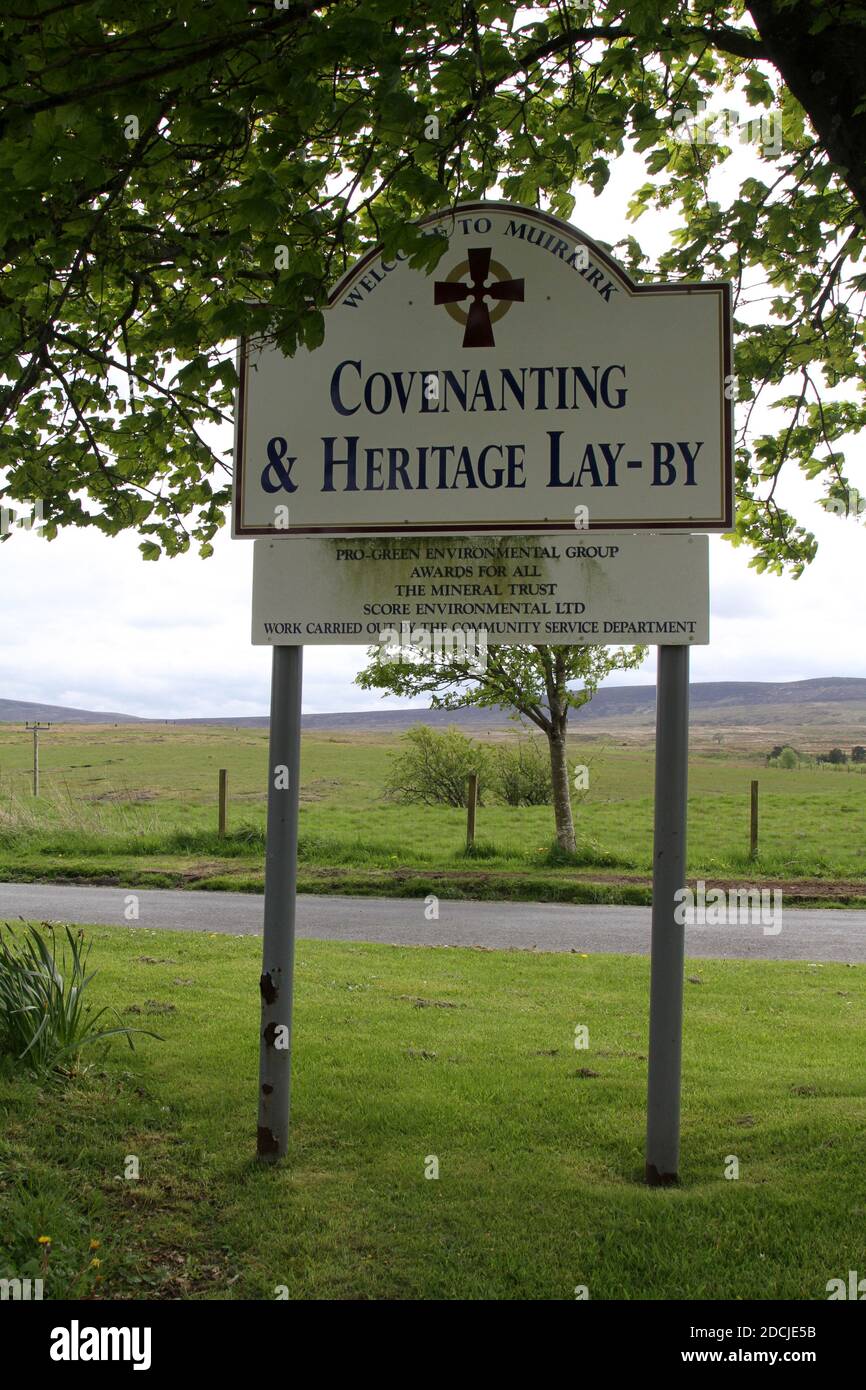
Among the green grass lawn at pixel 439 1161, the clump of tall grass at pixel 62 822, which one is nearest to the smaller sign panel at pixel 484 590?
the green grass lawn at pixel 439 1161

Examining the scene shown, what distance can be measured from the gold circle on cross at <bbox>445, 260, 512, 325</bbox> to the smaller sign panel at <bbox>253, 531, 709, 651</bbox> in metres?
1.06

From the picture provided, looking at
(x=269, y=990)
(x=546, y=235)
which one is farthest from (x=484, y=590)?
(x=269, y=990)

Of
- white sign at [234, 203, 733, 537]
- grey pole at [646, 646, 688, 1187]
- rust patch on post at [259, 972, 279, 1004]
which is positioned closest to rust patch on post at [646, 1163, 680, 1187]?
grey pole at [646, 646, 688, 1187]

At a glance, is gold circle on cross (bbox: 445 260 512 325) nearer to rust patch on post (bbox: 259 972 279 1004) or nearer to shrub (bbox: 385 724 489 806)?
rust patch on post (bbox: 259 972 279 1004)

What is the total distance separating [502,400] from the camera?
16.6 ft

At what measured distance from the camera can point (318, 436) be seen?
17.1 feet

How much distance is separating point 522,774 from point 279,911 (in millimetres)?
23867

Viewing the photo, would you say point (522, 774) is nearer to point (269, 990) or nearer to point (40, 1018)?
point (40, 1018)

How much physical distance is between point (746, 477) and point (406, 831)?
56.7 feet

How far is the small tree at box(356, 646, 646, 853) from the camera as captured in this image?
63.9 ft

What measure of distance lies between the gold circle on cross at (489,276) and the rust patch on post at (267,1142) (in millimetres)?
3874

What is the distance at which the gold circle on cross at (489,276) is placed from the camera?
5094 mm

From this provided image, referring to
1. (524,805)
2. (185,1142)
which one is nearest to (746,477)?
(185,1142)
